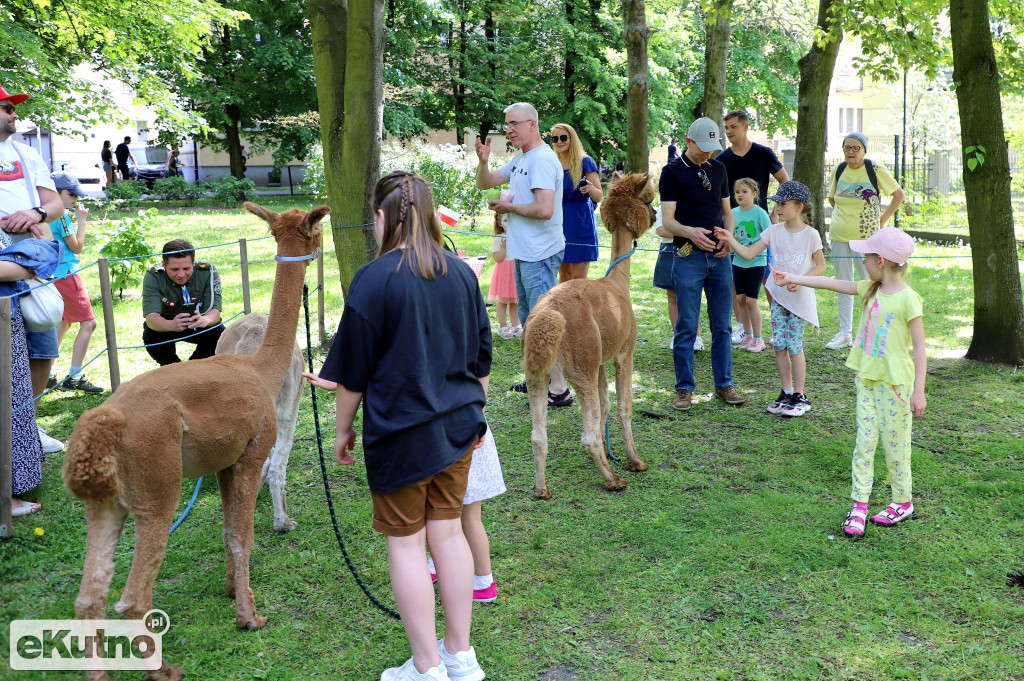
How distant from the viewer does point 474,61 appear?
100ft

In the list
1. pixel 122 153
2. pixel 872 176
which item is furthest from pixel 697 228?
pixel 122 153

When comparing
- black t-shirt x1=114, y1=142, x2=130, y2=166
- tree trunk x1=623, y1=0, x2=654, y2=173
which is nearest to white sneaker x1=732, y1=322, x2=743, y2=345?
tree trunk x1=623, y1=0, x2=654, y2=173

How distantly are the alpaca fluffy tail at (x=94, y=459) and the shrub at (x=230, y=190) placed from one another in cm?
2214

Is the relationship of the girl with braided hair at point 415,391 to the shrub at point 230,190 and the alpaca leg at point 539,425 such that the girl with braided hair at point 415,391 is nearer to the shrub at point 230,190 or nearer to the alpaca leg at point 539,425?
the alpaca leg at point 539,425

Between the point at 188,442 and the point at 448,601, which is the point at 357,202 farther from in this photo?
the point at 448,601

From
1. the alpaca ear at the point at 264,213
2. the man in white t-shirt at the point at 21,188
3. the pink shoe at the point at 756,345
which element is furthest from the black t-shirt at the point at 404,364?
the pink shoe at the point at 756,345

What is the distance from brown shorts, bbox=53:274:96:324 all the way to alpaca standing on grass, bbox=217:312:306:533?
2897mm

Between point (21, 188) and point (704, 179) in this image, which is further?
point (704, 179)

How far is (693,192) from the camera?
257 inches

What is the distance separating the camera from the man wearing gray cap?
6441mm

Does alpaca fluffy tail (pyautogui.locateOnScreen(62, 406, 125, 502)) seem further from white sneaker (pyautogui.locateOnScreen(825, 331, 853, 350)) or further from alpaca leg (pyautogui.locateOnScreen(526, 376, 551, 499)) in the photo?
white sneaker (pyautogui.locateOnScreen(825, 331, 853, 350))

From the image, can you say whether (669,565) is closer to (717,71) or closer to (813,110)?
(813,110)

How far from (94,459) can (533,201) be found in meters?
3.88

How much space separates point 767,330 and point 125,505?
25.3 feet
